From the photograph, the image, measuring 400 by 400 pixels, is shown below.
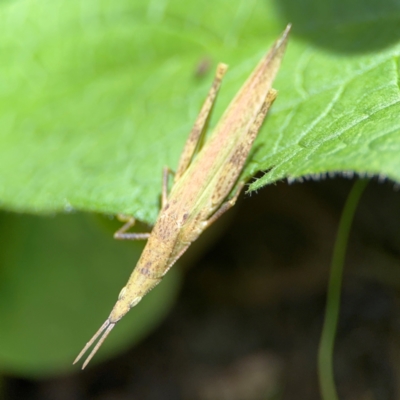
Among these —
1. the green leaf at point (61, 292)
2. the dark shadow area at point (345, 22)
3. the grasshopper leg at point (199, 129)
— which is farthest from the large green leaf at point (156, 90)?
the green leaf at point (61, 292)

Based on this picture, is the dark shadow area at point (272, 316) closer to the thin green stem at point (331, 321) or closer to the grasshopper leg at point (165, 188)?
the thin green stem at point (331, 321)

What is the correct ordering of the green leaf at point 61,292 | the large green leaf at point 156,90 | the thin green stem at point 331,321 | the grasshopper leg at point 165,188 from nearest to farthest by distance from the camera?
the large green leaf at point 156,90 → the grasshopper leg at point 165,188 → the thin green stem at point 331,321 → the green leaf at point 61,292

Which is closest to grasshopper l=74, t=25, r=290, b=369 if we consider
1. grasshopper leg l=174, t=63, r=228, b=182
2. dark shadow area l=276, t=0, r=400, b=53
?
grasshopper leg l=174, t=63, r=228, b=182

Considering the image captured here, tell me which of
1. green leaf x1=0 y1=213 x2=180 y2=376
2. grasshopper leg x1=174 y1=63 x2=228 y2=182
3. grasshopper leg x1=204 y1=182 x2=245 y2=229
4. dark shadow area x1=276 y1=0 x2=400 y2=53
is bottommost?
green leaf x1=0 y1=213 x2=180 y2=376

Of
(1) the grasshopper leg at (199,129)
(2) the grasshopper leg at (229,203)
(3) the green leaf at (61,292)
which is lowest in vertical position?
(3) the green leaf at (61,292)

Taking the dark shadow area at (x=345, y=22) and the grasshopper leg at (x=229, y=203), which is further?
the grasshopper leg at (x=229, y=203)

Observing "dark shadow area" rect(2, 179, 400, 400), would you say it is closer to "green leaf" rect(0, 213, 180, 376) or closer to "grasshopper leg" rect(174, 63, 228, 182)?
"green leaf" rect(0, 213, 180, 376)

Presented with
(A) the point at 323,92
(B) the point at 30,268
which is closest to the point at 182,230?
(A) the point at 323,92

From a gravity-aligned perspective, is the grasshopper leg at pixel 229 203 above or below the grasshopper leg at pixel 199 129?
below
